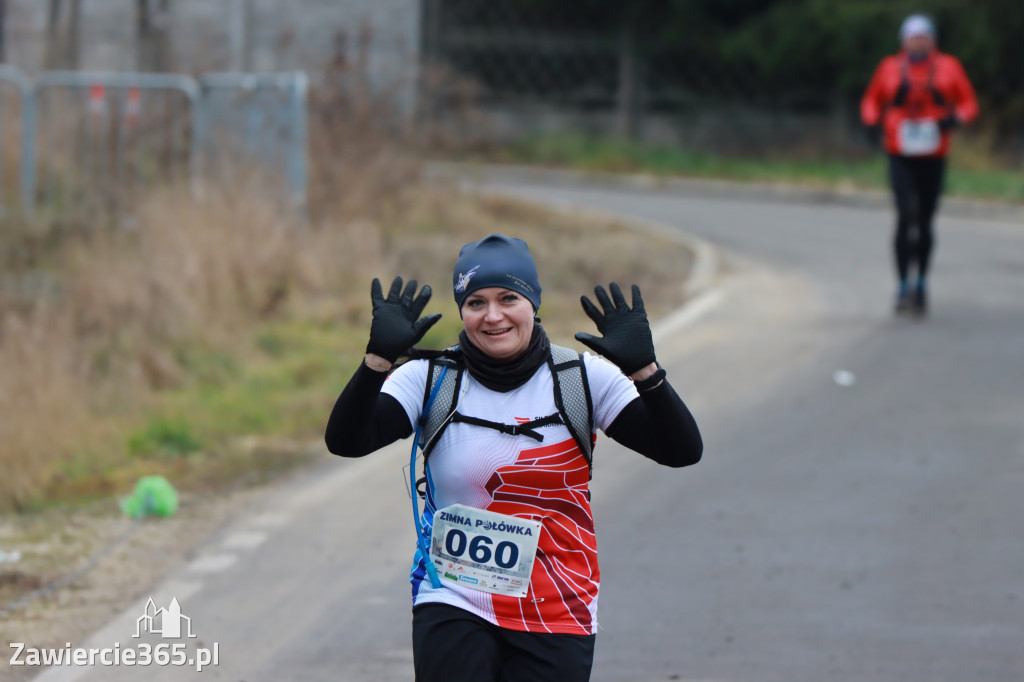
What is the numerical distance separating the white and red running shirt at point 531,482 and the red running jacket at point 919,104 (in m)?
8.02

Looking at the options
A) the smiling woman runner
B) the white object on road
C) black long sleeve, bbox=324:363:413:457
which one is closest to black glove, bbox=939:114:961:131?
the white object on road

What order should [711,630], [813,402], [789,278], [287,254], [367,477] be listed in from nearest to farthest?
[711,630]
[367,477]
[813,402]
[287,254]
[789,278]

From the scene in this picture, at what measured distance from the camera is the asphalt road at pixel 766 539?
5.39m

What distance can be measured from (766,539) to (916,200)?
5.32 m

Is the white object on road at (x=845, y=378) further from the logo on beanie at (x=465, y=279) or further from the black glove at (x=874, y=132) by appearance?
the logo on beanie at (x=465, y=279)

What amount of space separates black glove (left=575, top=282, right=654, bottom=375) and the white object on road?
20.2ft

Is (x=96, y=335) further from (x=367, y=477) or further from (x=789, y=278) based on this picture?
(x=789, y=278)

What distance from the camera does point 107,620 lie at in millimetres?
5793

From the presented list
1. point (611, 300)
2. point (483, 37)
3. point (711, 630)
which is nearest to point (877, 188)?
point (483, 37)

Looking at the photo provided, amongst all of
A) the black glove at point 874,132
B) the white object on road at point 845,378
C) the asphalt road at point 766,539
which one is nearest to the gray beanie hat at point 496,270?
the asphalt road at point 766,539

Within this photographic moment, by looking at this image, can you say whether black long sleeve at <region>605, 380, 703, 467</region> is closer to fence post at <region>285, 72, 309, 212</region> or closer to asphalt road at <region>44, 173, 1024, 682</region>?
asphalt road at <region>44, 173, 1024, 682</region>

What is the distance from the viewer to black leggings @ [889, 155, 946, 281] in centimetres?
1122

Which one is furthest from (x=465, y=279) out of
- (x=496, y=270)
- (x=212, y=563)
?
(x=212, y=563)

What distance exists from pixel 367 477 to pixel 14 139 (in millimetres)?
8175
